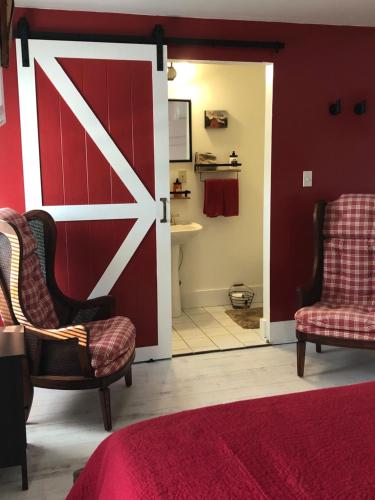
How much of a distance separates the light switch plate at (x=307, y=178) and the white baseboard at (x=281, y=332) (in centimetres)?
106

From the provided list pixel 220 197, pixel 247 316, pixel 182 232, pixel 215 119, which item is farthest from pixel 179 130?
pixel 247 316

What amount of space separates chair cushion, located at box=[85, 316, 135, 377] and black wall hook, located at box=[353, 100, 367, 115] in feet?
7.60

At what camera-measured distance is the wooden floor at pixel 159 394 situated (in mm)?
2336

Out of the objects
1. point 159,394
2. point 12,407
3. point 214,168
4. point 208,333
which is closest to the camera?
point 12,407

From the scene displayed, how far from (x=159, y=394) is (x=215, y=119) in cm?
260

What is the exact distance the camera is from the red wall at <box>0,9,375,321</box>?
141 inches

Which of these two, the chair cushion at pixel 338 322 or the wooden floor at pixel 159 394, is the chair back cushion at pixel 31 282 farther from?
the chair cushion at pixel 338 322

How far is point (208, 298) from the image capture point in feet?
16.2

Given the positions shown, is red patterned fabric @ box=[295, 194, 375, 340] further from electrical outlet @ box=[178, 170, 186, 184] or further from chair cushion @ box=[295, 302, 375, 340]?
electrical outlet @ box=[178, 170, 186, 184]

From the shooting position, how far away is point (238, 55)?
3.58 metres

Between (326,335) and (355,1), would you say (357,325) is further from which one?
(355,1)

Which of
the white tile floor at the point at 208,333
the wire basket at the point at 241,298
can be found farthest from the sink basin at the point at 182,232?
the wire basket at the point at 241,298

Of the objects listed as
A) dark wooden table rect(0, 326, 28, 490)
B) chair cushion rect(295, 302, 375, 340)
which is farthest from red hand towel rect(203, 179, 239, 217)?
dark wooden table rect(0, 326, 28, 490)

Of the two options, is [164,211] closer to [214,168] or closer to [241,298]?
[214,168]
